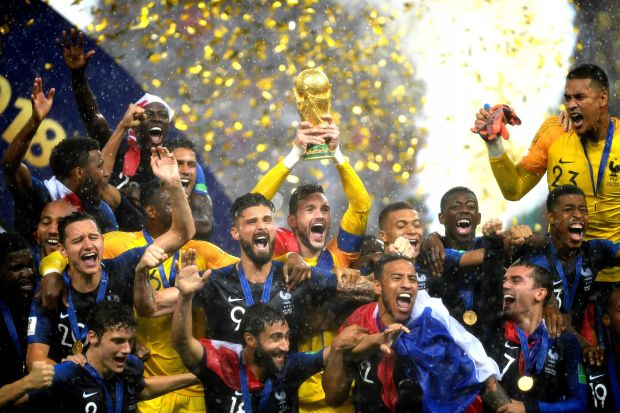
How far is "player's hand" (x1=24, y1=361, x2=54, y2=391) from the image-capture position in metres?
5.75

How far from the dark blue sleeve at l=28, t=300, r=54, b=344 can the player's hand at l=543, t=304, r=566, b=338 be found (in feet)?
8.02

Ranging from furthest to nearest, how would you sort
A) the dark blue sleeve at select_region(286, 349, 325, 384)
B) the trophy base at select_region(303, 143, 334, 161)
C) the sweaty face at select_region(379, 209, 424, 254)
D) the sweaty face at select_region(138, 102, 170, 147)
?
the sweaty face at select_region(138, 102, 170, 147) < the trophy base at select_region(303, 143, 334, 161) < the sweaty face at select_region(379, 209, 424, 254) < the dark blue sleeve at select_region(286, 349, 325, 384)

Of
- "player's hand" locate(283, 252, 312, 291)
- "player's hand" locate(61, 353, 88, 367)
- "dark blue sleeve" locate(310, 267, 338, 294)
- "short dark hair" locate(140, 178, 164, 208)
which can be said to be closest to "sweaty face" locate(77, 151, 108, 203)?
"short dark hair" locate(140, 178, 164, 208)

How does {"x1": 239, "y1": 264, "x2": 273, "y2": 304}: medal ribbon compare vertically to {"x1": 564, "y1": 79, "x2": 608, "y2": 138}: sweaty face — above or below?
below

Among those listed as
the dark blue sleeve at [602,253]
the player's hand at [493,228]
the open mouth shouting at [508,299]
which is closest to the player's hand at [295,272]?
the player's hand at [493,228]

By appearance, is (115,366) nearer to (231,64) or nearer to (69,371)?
(69,371)

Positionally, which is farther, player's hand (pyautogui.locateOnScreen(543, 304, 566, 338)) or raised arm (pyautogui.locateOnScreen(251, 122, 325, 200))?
raised arm (pyautogui.locateOnScreen(251, 122, 325, 200))

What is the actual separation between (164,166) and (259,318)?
2.92ft

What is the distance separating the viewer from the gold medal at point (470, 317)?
634cm

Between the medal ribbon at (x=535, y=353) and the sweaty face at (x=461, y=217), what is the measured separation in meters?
0.72

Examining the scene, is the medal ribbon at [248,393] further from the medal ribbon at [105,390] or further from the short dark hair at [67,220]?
the short dark hair at [67,220]

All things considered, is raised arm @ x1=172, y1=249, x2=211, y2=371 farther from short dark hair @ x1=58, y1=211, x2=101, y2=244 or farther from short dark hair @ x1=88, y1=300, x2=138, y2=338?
short dark hair @ x1=58, y1=211, x2=101, y2=244

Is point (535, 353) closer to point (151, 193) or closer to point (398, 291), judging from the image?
point (398, 291)

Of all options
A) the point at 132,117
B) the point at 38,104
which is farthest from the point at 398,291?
the point at 38,104
